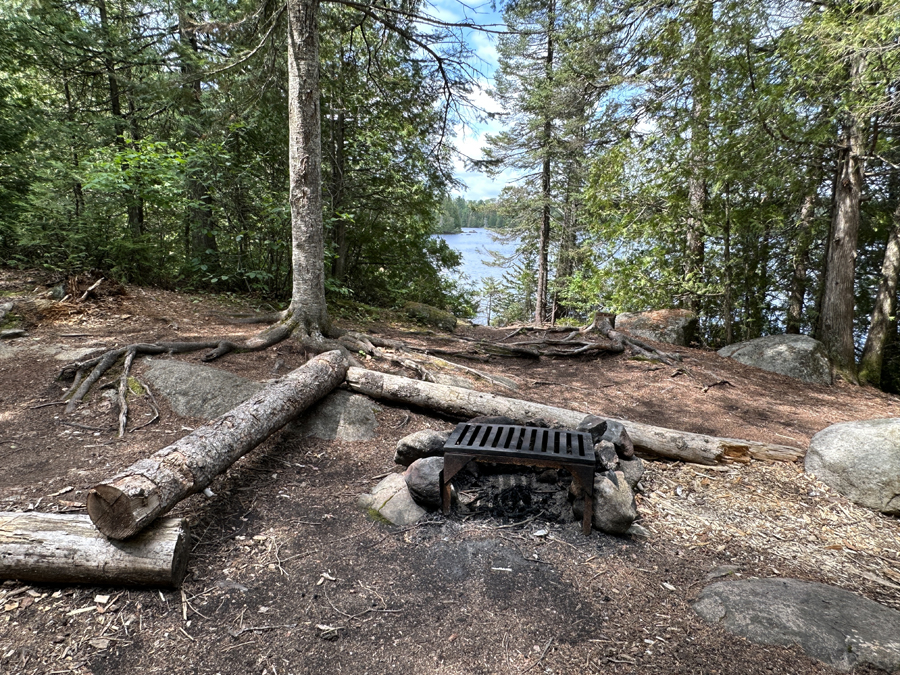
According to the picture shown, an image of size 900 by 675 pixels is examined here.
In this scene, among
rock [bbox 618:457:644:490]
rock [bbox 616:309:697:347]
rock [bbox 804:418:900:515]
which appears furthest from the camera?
rock [bbox 616:309:697:347]

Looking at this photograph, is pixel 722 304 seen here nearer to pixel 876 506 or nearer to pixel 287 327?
pixel 876 506

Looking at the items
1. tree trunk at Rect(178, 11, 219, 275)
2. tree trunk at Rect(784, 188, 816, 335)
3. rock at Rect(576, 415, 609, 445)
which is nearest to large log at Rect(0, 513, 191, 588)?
rock at Rect(576, 415, 609, 445)

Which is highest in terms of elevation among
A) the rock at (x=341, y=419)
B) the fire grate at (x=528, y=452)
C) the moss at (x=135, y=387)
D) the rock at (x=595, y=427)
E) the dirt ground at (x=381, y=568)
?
the moss at (x=135, y=387)

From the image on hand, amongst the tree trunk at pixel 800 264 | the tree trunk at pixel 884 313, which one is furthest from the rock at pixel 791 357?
the tree trunk at pixel 800 264

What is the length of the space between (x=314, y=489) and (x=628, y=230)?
9.00m

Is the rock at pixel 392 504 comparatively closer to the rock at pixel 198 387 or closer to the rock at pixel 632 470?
the rock at pixel 632 470

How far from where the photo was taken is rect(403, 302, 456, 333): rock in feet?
38.3

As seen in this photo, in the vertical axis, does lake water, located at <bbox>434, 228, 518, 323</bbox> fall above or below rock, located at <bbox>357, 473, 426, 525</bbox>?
above

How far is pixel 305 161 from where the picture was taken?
534 cm

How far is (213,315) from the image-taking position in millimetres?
6707

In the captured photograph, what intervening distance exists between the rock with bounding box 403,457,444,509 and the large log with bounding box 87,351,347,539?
1314mm

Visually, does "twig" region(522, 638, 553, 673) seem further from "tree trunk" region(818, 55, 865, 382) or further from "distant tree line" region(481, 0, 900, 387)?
"tree trunk" region(818, 55, 865, 382)

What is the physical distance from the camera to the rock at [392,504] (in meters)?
2.85

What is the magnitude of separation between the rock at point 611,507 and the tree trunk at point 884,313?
27.5ft
